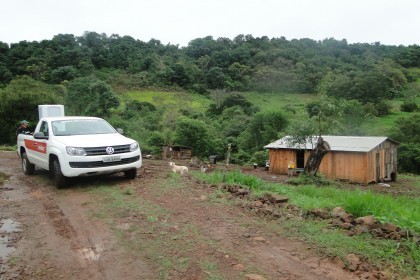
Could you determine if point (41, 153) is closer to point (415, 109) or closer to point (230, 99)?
point (230, 99)

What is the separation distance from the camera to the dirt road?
12.9ft

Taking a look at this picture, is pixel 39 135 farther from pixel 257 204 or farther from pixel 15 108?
pixel 15 108

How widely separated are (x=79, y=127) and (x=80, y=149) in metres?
1.51

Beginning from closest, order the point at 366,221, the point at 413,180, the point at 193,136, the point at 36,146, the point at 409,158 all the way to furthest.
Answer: the point at 366,221 → the point at 36,146 → the point at 413,180 → the point at 193,136 → the point at 409,158

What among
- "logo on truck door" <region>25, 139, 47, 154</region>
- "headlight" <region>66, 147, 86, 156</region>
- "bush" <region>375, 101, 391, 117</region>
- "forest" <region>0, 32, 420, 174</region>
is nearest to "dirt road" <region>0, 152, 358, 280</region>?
"headlight" <region>66, 147, 86, 156</region>

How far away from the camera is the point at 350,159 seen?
26969 mm

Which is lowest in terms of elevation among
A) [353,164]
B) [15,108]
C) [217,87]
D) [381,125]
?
[353,164]

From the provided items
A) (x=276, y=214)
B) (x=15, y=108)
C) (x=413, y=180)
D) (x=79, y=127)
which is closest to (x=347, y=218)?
Answer: (x=276, y=214)

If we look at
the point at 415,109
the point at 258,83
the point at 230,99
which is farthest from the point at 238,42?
the point at 415,109

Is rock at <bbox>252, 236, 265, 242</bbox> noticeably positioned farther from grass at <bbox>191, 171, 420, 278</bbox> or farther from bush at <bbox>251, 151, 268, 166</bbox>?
bush at <bbox>251, 151, 268, 166</bbox>

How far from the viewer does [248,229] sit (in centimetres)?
515

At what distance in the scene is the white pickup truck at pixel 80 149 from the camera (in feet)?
26.2

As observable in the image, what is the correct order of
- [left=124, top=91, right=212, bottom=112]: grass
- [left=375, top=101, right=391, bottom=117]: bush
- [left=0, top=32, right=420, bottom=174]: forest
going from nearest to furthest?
[left=0, top=32, right=420, bottom=174]: forest → [left=375, top=101, right=391, bottom=117]: bush → [left=124, top=91, right=212, bottom=112]: grass

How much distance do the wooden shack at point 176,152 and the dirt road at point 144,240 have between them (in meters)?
24.7
